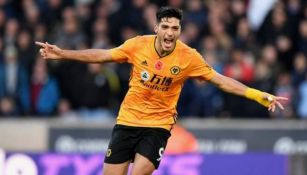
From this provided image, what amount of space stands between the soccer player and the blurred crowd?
20.9ft

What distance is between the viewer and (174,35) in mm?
10602

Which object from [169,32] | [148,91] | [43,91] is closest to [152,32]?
[43,91]

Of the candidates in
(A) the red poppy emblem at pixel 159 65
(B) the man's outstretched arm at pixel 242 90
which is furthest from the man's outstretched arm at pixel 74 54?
(B) the man's outstretched arm at pixel 242 90

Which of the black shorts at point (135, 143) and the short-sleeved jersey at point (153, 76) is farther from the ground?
the short-sleeved jersey at point (153, 76)

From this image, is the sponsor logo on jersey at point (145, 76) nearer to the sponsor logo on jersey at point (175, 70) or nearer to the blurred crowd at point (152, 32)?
the sponsor logo on jersey at point (175, 70)

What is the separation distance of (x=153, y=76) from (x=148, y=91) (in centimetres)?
17

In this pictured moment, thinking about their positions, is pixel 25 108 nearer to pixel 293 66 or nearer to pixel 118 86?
pixel 118 86

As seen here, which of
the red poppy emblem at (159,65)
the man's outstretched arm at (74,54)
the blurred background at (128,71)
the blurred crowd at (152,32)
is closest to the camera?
the man's outstretched arm at (74,54)

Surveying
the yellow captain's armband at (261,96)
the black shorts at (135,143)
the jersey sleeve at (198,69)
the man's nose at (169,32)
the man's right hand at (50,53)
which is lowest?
the black shorts at (135,143)

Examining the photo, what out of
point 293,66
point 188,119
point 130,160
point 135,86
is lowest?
point 130,160

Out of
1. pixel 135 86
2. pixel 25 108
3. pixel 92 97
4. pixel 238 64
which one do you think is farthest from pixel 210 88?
pixel 135 86

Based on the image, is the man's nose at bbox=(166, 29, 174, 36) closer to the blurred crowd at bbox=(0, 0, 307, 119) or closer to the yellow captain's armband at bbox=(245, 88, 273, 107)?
the yellow captain's armband at bbox=(245, 88, 273, 107)

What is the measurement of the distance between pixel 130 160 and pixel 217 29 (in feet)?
24.3

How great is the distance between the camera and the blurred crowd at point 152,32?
1745 cm
